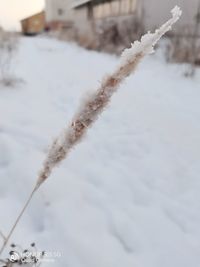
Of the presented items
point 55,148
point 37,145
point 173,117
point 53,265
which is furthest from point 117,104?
point 55,148

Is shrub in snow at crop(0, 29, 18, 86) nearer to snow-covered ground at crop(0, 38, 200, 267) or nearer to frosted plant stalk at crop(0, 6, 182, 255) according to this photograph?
snow-covered ground at crop(0, 38, 200, 267)

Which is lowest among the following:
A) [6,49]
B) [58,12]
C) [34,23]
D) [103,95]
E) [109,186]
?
[34,23]

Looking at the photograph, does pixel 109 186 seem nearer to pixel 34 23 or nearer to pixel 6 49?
pixel 6 49

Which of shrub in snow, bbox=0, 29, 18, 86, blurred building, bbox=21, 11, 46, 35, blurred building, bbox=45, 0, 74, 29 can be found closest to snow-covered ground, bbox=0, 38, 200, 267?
shrub in snow, bbox=0, 29, 18, 86

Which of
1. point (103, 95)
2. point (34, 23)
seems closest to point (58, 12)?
point (34, 23)

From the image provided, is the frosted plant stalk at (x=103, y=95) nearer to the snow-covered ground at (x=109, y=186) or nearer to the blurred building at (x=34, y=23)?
the snow-covered ground at (x=109, y=186)

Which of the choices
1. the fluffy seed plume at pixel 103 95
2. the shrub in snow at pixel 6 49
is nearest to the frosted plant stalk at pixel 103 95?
the fluffy seed plume at pixel 103 95

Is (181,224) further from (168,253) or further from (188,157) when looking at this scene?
(188,157)
